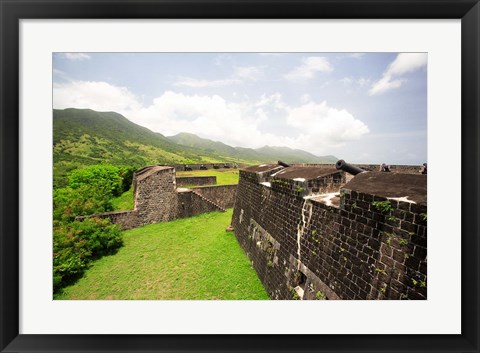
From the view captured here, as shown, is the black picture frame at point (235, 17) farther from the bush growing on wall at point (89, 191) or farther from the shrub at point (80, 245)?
the shrub at point (80, 245)

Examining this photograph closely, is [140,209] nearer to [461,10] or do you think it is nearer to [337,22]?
[337,22]

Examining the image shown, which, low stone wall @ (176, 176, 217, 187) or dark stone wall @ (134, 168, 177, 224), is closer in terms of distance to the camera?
dark stone wall @ (134, 168, 177, 224)

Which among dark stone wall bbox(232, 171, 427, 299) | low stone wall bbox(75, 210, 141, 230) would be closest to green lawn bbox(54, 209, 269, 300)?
low stone wall bbox(75, 210, 141, 230)

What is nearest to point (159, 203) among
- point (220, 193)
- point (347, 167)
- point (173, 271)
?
point (220, 193)

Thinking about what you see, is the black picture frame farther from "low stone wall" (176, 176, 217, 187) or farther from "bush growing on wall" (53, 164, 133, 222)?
"low stone wall" (176, 176, 217, 187)

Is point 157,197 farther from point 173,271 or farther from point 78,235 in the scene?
point 173,271

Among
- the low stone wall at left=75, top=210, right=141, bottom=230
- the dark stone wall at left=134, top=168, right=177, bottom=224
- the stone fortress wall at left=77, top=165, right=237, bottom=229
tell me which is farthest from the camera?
the dark stone wall at left=134, top=168, right=177, bottom=224
